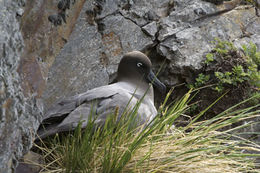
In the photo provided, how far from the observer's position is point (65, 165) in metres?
2.34

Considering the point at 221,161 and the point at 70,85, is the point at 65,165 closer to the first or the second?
the point at 221,161

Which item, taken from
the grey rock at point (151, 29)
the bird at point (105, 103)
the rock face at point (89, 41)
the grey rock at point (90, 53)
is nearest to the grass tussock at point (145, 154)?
the bird at point (105, 103)

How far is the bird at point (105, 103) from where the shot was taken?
Answer: 8.59 feet

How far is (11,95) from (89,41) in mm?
2687

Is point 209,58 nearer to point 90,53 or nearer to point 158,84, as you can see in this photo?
point 158,84

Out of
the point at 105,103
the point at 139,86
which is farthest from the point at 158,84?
the point at 105,103

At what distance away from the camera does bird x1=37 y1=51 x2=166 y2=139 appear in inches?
103

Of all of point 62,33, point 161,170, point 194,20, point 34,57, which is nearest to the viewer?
point 161,170

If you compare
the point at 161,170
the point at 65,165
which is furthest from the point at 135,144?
the point at 65,165

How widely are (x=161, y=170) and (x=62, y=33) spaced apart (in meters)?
1.23

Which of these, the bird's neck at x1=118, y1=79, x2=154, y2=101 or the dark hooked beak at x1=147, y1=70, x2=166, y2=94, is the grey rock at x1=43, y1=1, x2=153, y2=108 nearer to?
the bird's neck at x1=118, y1=79, x2=154, y2=101

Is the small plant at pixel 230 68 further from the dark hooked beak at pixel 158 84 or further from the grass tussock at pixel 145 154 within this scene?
the grass tussock at pixel 145 154

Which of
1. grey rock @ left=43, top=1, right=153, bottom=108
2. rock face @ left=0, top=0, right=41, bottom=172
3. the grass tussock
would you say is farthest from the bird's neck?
rock face @ left=0, top=0, right=41, bottom=172

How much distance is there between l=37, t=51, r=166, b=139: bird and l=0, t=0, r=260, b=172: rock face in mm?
387
